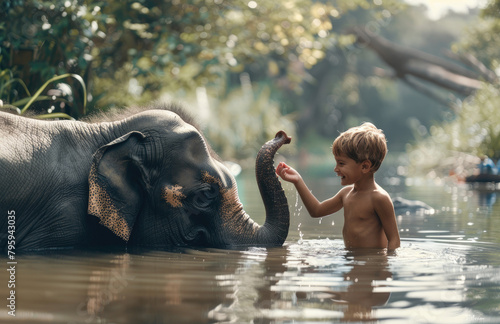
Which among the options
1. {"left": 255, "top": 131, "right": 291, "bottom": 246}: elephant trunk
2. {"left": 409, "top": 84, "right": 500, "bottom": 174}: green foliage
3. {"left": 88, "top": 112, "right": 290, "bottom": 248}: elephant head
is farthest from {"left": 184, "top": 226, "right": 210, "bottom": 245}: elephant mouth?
{"left": 409, "top": 84, "right": 500, "bottom": 174}: green foliage

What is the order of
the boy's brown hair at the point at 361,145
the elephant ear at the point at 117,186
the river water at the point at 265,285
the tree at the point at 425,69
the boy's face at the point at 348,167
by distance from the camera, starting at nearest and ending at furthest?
the river water at the point at 265,285 < the elephant ear at the point at 117,186 < the boy's brown hair at the point at 361,145 < the boy's face at the point at 348,167 < the tree at the point at 425,69

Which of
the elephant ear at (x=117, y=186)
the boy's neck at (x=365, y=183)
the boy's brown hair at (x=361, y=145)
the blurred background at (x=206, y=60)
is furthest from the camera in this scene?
the blurred background at (x=206, y=60)

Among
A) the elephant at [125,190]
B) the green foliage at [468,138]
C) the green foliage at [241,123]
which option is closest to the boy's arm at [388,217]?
the elephant at [125,190]

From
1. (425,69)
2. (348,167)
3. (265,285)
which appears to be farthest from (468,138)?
(265,285)

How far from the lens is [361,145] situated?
6.00m

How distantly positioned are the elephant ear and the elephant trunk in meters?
0.85

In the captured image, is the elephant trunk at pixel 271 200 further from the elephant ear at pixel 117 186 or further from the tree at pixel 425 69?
the tree at pixel 425 69

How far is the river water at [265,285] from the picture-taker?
3697 millimetres

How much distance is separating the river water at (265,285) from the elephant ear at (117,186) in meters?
0.25

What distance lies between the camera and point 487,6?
20.7m

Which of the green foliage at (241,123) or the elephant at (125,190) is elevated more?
the green foliage at (241,123)

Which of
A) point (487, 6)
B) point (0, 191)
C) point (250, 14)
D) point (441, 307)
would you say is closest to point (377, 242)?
point (441, 307)

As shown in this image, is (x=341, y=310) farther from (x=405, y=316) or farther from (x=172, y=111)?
(x=172, y=111)

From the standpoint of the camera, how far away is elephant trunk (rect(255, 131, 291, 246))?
5879mm
